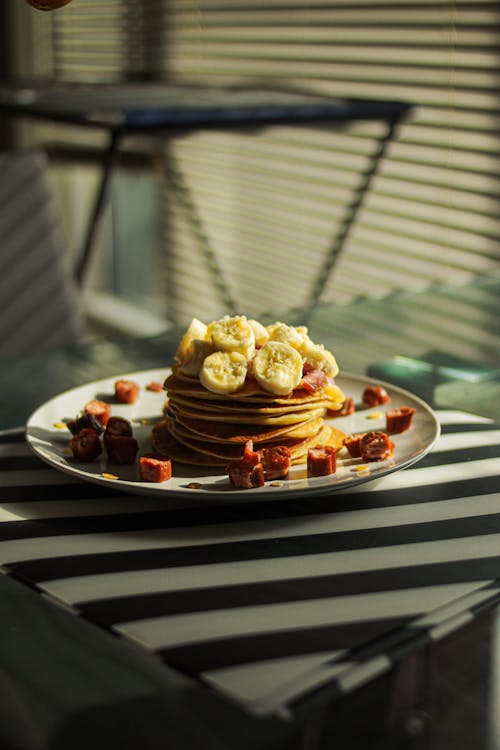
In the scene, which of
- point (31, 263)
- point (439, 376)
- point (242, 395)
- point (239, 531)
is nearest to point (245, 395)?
point (242, 395)

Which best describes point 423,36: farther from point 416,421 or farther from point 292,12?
point 416,421

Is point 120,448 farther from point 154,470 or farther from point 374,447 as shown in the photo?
point 374,447

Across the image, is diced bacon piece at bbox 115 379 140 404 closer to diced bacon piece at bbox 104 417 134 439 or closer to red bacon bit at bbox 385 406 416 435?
diced bacon piece at bbox 104 417 134 439


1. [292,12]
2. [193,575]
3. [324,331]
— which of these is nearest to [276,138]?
[292,12]

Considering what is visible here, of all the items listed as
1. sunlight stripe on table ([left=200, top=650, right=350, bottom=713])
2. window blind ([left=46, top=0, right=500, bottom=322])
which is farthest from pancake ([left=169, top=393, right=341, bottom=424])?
window blind ([left=46, top=0, right=500, bottom=322])

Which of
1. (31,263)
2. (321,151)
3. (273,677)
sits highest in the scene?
(321,151)

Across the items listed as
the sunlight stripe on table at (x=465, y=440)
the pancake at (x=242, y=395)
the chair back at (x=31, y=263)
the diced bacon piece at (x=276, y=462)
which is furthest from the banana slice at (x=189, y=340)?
the chair back at (x=31, y=263)

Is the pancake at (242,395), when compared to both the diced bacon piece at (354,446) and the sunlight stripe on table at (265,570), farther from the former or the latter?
the sunlight stripe on table at (265,570)

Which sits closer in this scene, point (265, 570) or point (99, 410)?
point (265, 570)
